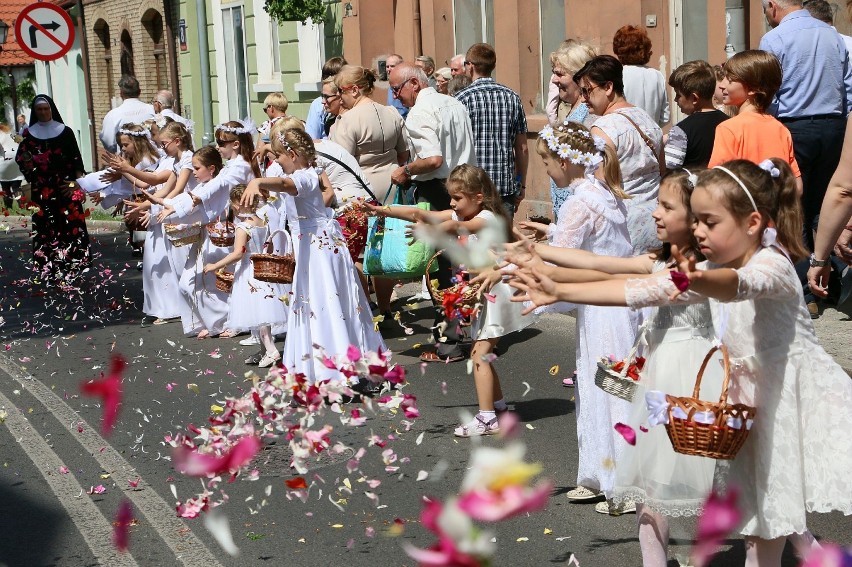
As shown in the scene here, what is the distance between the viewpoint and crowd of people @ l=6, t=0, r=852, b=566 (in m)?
3.90

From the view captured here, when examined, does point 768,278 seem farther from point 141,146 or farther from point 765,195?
point 141,146

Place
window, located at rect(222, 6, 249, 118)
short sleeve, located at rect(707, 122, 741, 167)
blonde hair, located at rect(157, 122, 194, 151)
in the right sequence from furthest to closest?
window, located at rect(222, 6, 249, 118), blonde hair, located at rect(157, 122, 194, 151), short sleeve, located at rect(707, 122, 741, 167)

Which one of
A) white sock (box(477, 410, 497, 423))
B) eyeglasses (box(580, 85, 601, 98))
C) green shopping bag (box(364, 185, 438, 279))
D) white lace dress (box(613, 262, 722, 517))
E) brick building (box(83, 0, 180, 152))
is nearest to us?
white lace dress (box(613, 262, 722, 517))

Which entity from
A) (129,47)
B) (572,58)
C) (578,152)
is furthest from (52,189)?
(129,47)

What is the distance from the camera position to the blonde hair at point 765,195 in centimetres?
384

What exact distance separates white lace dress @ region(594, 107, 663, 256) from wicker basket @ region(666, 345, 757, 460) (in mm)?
3392

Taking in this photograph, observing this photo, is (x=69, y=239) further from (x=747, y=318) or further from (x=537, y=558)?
(x=747, y=318)

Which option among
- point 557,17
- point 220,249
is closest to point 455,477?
point 220,249

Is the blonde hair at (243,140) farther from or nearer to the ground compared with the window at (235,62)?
nearer to the ground

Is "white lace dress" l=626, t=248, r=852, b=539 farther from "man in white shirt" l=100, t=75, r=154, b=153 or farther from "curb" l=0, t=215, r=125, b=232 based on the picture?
"curb" l=0, t=215, r=125, b=232

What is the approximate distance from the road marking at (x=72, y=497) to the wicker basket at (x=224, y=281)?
2.45m

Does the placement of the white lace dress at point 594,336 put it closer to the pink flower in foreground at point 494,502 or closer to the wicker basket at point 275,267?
the wicker basket at point 275,267

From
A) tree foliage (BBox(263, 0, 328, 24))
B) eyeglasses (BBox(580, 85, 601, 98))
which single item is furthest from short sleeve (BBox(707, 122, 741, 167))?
tree foliage (BBox(263, 0, 328, 24))

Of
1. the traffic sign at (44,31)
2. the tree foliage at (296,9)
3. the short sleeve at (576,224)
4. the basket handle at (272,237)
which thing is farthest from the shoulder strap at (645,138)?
the tree foliage at (296,9)
